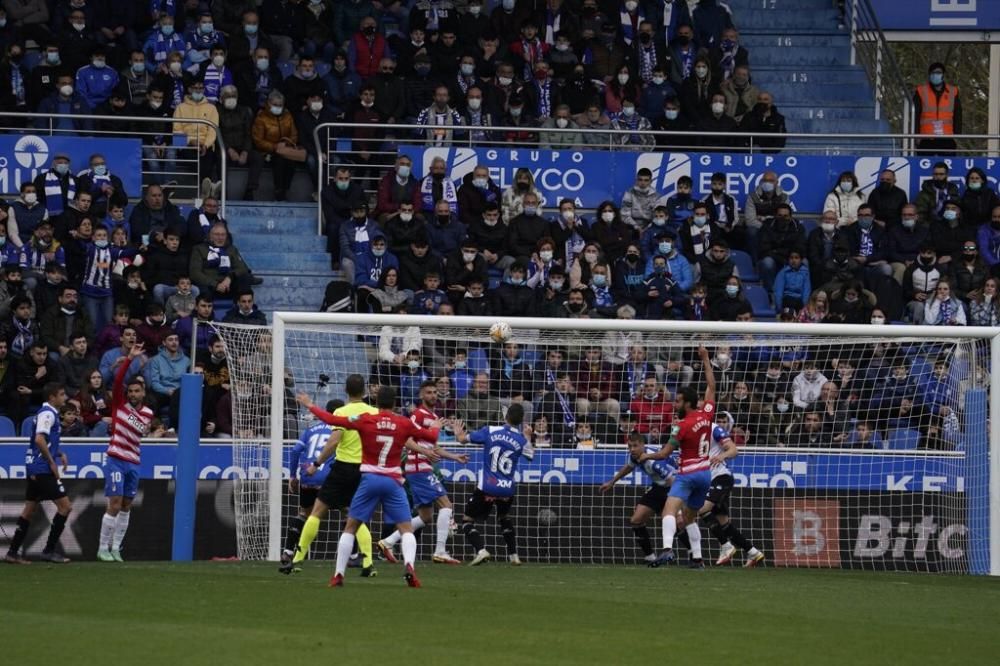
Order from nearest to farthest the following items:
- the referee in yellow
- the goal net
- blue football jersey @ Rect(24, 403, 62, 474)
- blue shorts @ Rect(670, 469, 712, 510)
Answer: the referee in yellow → blue football jersey @ Rect(24, 403, 62, 474) → blue shorts @ Rect(670, 469, 712, 510) → the goal net

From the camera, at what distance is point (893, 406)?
807 inches

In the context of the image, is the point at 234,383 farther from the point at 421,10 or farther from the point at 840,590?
the point at 421,10

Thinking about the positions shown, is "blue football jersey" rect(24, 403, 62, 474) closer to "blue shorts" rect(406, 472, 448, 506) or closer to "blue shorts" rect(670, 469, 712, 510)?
"blue shorts" rect(406, 472, 448, 506)

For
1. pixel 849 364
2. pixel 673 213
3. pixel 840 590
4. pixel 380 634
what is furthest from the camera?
pixel 673 213

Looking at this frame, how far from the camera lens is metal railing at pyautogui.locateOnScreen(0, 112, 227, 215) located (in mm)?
24031

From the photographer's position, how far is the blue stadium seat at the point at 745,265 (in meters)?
25.1

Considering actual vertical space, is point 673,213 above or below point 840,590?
above

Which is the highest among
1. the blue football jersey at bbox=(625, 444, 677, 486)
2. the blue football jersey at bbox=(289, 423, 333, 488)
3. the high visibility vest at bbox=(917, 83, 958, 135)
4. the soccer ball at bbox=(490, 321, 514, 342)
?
the high visibility vest at bbox=(917, 83, 958, 135)

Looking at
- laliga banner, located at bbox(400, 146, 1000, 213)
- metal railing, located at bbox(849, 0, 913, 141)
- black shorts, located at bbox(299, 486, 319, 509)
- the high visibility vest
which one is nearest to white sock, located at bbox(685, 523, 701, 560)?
black shorts, located at bbox(299, 486, 319, 509)

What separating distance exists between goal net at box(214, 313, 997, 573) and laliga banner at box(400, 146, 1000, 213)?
490cm

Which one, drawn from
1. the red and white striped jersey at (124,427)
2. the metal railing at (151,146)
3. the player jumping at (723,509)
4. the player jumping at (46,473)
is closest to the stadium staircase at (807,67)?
the player jumping at (723,509)


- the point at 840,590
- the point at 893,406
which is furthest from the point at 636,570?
the point at 893,406

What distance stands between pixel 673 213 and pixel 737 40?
15.2ft

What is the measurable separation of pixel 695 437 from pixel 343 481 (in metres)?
4.19
